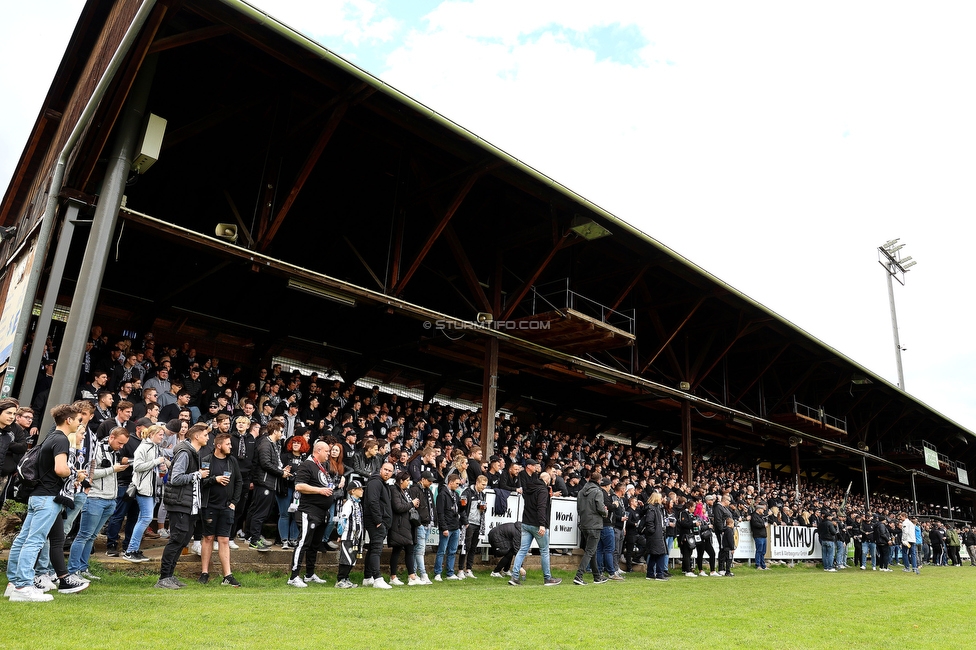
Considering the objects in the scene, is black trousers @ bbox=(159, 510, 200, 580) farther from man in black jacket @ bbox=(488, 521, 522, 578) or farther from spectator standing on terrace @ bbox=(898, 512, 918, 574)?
spectator standing on terrace @ bbox=(898, 512, 918, 574)

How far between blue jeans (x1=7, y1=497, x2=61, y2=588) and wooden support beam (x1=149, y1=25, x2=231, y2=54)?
16.8ft

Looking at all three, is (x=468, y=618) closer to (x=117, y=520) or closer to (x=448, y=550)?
(x=448, y=550)

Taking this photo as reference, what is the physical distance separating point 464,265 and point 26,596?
8782mm

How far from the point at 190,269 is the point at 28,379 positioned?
17.6 feet

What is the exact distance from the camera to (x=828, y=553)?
1764cm

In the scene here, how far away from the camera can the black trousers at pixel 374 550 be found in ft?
26.9

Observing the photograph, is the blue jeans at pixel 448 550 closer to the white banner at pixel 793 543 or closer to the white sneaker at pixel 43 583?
the white sneaker at pixel 43 583

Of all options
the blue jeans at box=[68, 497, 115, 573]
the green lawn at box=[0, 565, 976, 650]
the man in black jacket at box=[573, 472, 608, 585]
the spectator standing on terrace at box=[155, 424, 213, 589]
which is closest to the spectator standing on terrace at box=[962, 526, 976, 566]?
the green lawn at box=[0, 565, 976, 650]

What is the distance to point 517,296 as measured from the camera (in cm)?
1367

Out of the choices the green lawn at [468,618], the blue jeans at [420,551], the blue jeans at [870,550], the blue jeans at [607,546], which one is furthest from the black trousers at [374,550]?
the blue jeans at [870,550]

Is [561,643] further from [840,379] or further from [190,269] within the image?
[840,379]

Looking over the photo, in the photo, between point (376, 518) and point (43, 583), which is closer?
point (43, 583)

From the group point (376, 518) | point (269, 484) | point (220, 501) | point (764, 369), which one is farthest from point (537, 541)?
point (764, 369)

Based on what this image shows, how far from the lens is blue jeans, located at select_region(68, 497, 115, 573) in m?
6.48
